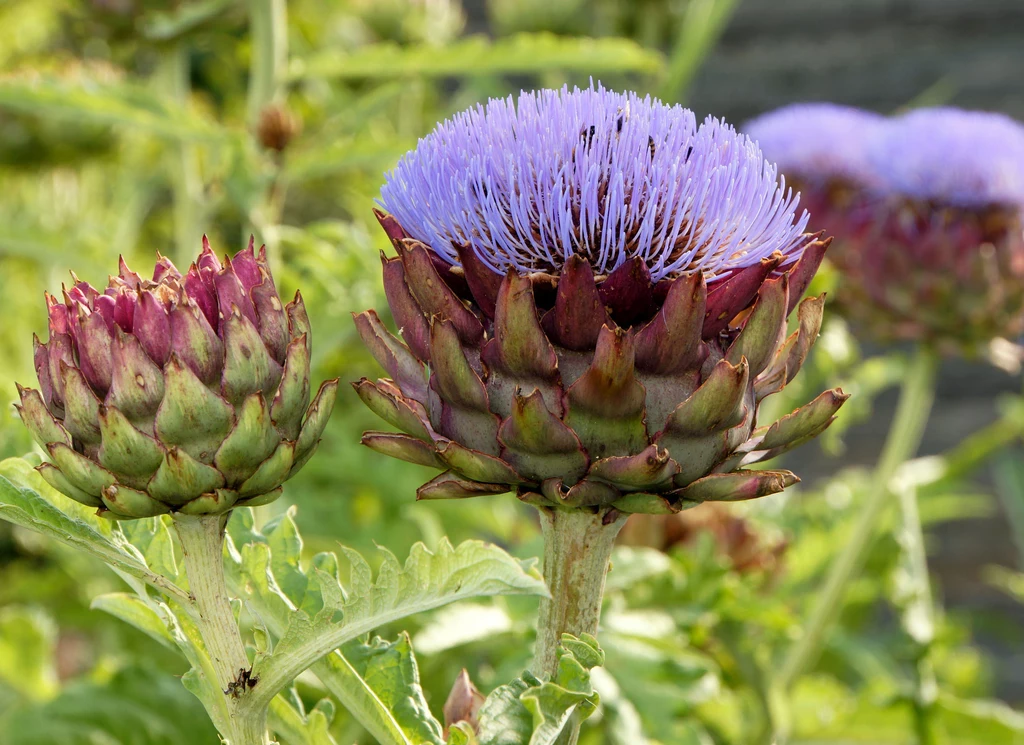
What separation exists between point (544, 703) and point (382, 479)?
0.82 m

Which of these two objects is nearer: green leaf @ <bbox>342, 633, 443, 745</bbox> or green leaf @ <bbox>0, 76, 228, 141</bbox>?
green leaf @ <bbox>342, 633, 443, 745</bbox>

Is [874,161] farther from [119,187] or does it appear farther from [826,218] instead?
[119,187]

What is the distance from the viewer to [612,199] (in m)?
0.52

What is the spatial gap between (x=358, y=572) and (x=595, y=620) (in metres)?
0.13

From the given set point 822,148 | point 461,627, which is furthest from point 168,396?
point 822,148

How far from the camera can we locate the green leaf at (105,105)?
0.97 meters

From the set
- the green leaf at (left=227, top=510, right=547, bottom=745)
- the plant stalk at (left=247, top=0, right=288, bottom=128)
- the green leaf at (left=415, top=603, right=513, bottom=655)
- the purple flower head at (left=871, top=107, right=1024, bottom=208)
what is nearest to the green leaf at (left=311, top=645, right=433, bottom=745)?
the green leaf at (left=227, top=510, right=547, bottom=745)

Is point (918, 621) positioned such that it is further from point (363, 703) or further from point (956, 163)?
point (363, 703)

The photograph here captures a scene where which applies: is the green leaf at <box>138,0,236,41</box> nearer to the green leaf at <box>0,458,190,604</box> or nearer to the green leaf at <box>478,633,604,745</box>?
the green leaf at <box>0,458,190,604</box>

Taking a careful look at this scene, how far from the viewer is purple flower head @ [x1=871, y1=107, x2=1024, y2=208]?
3.71 ft

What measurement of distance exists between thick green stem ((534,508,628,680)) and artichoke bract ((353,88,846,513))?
0.09ft

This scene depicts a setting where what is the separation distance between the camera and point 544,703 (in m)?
0.48

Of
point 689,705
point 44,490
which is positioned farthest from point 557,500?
point 689,705

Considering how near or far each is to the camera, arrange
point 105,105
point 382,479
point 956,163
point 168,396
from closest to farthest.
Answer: point 168,396
point 105,105
point 956,163
point 382,479
